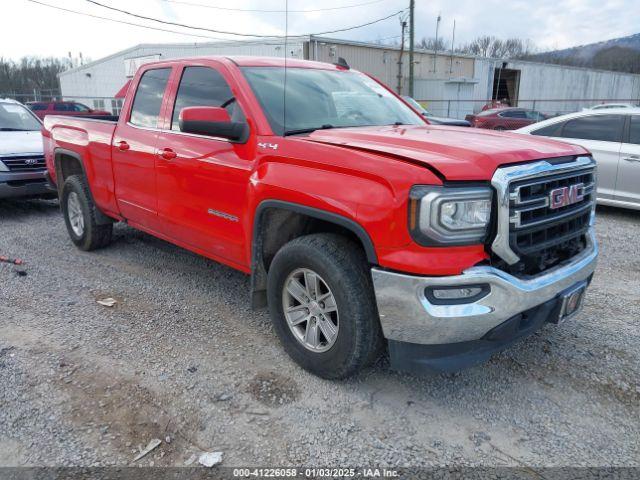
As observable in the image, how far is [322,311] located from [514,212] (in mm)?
1215

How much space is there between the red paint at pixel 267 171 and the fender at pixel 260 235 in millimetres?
36

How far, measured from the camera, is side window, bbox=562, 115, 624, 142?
742 cm

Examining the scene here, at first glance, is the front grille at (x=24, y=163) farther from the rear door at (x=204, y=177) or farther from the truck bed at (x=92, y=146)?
the rear door at (x=204, y=177)

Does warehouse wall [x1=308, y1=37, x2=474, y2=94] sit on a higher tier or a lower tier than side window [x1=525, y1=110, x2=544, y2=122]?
higher

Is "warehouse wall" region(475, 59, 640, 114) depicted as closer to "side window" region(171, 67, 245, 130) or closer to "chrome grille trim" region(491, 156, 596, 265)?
"side window" region(171, 67, 245, 130)

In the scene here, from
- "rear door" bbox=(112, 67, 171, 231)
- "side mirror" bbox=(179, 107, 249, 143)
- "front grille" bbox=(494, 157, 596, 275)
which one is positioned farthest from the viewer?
"rear door" bbox=(112, 67, 171, 231)

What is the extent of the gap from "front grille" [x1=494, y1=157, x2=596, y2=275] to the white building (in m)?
21.7

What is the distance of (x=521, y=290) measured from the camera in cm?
258

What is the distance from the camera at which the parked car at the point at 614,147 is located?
7191mm

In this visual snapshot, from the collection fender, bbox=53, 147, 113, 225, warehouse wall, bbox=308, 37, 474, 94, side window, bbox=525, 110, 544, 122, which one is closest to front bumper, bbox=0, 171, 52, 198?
fender, bbox=53, 147, 113, 225

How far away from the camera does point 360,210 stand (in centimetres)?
267

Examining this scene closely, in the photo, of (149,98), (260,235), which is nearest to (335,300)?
(260,235)

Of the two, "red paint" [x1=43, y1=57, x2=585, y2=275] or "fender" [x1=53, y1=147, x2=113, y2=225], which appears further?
"fender" [x1=53, y1=147, x2=113, y2=225]

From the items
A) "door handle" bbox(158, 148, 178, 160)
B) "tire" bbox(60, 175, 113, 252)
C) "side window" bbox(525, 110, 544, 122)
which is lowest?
"tire" bbox(60, 175, 113, 252)
